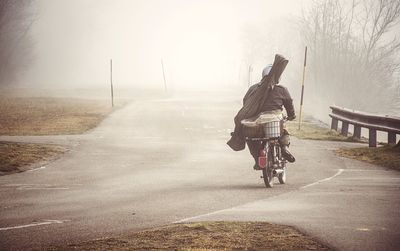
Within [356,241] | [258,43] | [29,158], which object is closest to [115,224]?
[356,241]

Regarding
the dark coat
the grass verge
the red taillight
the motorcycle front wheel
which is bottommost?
the grass verge

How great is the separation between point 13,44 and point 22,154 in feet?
199

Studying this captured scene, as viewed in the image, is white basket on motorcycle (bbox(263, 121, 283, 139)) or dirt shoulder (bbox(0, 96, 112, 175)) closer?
white basket on motorcycle (bbox(263, 121, 283, 139))

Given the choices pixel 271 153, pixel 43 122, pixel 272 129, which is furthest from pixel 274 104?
pixel 43 122

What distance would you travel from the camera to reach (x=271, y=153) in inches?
419

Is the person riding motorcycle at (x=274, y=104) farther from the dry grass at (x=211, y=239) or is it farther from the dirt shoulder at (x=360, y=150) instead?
the dirt shoulder at (x=360, y=150)

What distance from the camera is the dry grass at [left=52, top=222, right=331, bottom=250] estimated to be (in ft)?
20.1

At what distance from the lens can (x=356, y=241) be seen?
6371mm

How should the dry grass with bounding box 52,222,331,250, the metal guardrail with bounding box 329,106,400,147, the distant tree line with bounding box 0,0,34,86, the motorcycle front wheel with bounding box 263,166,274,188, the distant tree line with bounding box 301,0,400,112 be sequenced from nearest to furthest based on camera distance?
1. the dry grass with bounding box 52,222,331,250
2. the motorcycle front wheel with bounding box 263,166,274,188
3. the metal guardrail with bounding box 329,106,400,147
4. the distant tree line with bounding box 301,0,400,112
5. the distant tree line with bounding box 0,0,34,86

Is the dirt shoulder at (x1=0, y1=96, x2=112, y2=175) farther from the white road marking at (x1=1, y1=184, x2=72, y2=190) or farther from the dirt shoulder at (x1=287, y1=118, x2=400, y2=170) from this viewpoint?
the dirt shoulder at (x1=287, y1=118, x2=400, y2=170)

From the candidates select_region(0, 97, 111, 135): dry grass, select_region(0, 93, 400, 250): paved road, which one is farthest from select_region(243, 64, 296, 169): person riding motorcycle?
select_region(0, 97, 111, 135): dry grass

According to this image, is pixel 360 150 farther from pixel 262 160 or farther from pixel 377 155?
pixel 262 160

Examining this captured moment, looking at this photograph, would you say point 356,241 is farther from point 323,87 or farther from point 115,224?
point 323,87

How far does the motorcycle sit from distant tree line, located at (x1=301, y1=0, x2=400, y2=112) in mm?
34000
